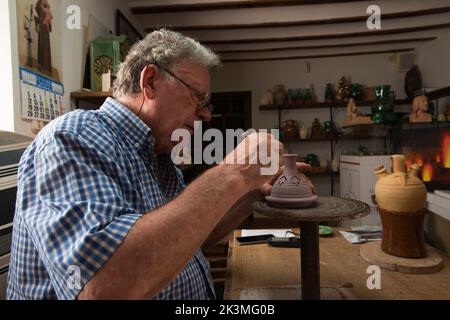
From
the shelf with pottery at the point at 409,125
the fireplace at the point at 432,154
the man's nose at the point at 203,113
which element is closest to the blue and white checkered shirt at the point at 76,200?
the man's nose at the point at 203,113

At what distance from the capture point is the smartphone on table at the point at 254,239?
1458mm

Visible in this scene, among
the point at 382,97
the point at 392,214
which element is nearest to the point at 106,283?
the point at 392,214

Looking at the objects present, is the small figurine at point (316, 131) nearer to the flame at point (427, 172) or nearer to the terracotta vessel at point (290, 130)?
the terracotta vessel at point (290, 130)

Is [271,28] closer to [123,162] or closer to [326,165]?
[326,165]

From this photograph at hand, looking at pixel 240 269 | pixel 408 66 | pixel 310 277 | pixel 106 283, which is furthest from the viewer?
pixel 408 66

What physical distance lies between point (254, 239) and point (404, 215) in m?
0.62

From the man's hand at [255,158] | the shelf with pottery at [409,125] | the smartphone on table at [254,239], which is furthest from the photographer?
the shelf with pottery at [409,125]

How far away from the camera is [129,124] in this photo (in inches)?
33.5

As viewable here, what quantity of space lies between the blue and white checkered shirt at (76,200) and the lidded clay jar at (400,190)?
2.62 feet

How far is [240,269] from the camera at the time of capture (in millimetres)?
1179

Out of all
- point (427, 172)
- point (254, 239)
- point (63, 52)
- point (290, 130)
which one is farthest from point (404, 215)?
point (290, 130)

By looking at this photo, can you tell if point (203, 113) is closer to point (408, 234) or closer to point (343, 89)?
point (408, 234)

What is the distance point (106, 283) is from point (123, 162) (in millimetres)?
312

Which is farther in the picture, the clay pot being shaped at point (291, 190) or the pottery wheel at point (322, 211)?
the clay pot being shaped at point (291, 190)
